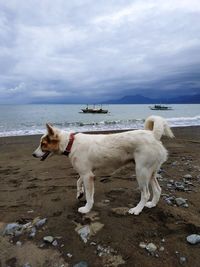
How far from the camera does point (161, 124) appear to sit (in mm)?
5168

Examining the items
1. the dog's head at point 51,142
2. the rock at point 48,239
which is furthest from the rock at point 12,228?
the dog's head at point 51,142

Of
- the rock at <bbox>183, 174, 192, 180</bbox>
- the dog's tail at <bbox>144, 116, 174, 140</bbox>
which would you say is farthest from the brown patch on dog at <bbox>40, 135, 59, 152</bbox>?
the rock at <bbox>183, 174, 192, 180</bbox>

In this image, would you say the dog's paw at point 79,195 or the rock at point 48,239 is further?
the dog's paw at point 79,195

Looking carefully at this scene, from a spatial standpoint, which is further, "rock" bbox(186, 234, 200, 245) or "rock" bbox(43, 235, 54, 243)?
"rock" bbox(43, 235, 54, 243)

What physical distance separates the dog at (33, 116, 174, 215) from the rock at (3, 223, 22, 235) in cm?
121

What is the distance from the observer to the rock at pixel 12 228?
4.60 meters

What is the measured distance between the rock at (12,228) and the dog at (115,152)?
1207 millimetres

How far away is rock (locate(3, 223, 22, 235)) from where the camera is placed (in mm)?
4602

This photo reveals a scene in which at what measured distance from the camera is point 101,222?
15.7 ft

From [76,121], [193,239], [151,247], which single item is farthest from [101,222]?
[76,121]

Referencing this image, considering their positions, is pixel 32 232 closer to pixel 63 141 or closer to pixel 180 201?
pixel 63 141

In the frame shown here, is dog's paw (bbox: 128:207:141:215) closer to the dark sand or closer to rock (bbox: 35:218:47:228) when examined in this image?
the dark sand

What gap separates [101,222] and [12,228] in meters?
1.60

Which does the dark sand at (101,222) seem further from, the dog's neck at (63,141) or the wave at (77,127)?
the wave at (77,127)
